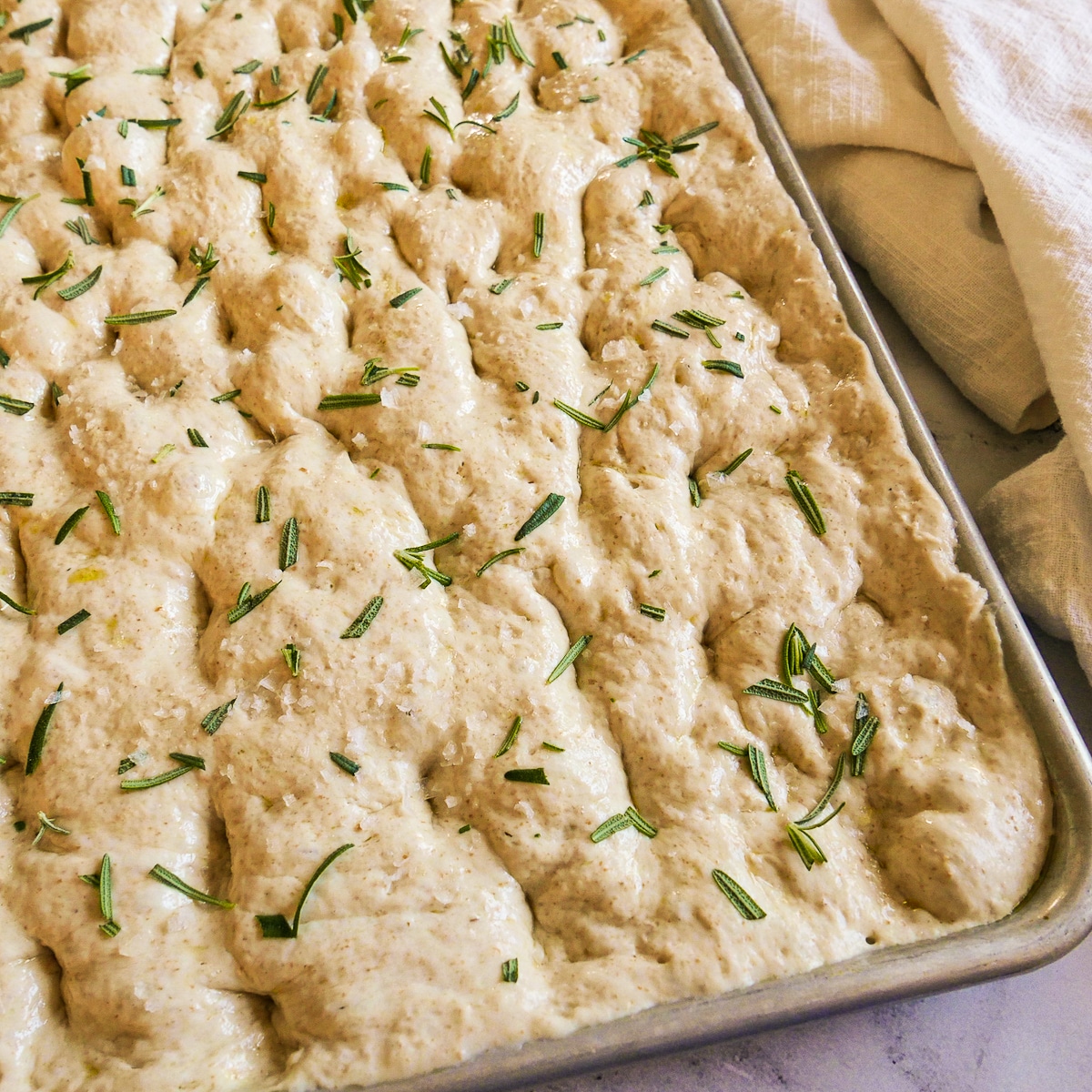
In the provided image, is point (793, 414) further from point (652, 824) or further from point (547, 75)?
point (547, 75)

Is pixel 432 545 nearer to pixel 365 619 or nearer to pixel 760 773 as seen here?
pixel 365 619

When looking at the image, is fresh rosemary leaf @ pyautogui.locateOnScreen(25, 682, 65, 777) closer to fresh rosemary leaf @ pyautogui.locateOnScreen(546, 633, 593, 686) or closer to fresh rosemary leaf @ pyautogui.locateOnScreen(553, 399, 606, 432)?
fresh rosemary leaf @ pyautogui.locateOnScreen(546, 633, 593, 686)

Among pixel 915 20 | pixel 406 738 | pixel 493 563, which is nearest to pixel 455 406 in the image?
pixel 493 563

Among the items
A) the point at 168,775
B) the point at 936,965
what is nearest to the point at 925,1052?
the point at 936,965

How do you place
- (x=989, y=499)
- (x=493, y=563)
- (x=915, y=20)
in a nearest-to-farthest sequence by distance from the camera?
(x=493, y=563)
(x=989, y=499)
(x=915, y=20)

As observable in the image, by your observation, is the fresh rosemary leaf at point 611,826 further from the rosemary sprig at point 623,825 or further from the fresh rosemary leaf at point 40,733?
the fresh rosemary leaf at point 40,733

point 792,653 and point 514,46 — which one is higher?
point 514,46
